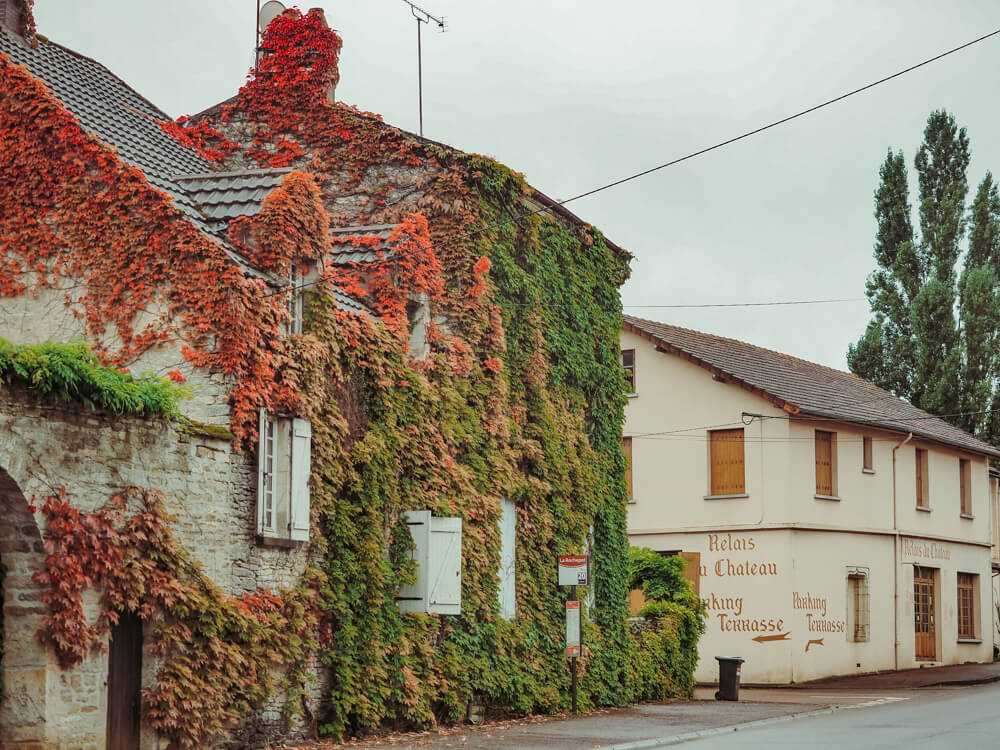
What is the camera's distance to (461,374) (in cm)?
2036

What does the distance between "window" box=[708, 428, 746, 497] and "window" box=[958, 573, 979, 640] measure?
378 inches

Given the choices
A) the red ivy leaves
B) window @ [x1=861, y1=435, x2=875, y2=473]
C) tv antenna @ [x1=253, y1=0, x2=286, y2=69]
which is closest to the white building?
window @ [x1=861, y1=435, x2=875, y2=473]

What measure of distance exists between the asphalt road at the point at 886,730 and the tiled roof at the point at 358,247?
26.4 ft

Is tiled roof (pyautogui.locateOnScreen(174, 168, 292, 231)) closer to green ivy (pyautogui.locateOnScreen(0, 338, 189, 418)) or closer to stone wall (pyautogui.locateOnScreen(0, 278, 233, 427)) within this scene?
stone wall (pyautogui.locateOnScreen(0, 278, 233, 427))

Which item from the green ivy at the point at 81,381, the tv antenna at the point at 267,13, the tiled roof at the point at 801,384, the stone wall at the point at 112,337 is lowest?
the green ivy at the point at 81,381

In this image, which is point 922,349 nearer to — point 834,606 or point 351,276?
point 834,606

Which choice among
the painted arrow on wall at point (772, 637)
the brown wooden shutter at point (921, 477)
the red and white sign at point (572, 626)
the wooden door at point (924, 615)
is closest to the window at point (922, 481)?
the brown wooden shutter at point (921, 477)

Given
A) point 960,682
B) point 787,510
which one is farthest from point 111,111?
point 960,682

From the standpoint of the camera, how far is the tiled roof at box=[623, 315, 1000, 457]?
33.8 meters

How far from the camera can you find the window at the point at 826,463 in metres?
33.7

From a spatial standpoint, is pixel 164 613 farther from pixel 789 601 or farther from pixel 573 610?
→ pixel 789 601

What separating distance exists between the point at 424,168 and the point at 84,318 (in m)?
7.02

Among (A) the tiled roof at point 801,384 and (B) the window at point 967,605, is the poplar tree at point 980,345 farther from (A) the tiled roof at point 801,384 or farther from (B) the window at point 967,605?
(B) the window at point 967,605

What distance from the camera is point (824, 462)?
1336 inches
